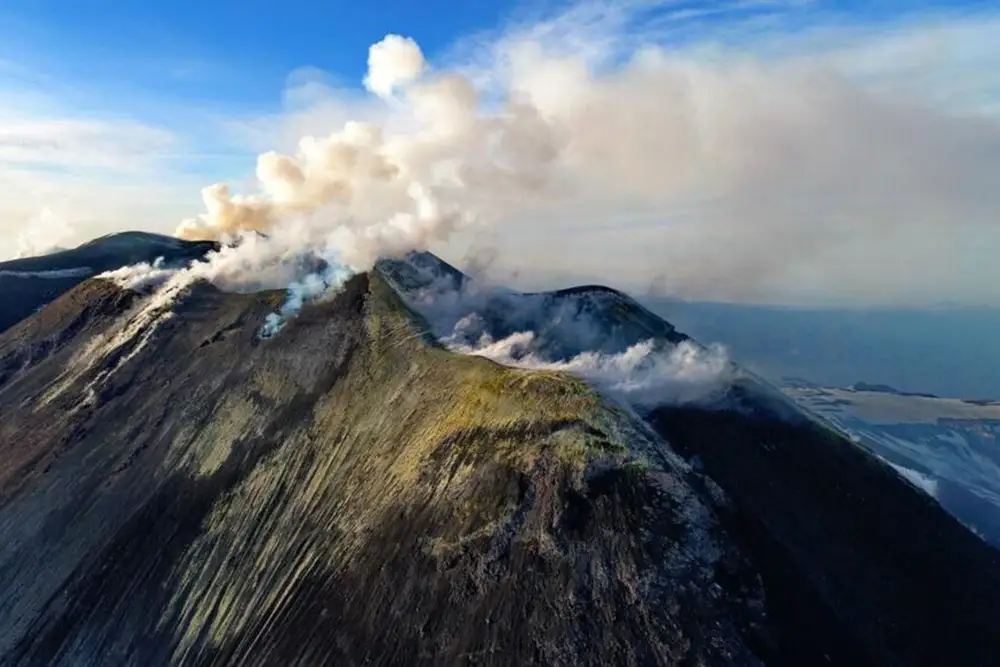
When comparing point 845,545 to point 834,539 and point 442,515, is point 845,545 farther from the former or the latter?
point 442,515

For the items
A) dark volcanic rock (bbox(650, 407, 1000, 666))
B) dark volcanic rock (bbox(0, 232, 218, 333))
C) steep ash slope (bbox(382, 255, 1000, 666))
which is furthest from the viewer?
dark volcanic rock (bbox(0, 232, 218, 333))

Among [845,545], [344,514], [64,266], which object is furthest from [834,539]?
[64,266]

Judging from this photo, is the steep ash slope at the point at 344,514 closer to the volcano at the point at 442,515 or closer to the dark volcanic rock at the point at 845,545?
the volcano at the point at 442,515

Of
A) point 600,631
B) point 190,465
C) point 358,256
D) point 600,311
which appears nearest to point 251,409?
point 190,465

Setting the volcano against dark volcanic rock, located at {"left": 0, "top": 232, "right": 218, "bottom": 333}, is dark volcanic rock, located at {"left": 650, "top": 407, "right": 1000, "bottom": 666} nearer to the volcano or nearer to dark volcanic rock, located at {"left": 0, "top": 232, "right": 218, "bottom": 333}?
the volcano

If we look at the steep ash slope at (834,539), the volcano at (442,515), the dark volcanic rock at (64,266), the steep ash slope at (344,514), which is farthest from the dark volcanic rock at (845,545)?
the dark volcanic rock at (64,266)


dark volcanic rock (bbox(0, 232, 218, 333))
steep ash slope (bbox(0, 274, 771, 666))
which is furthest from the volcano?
dark volcanic rock (bbox(0, 232, 218, 333))
